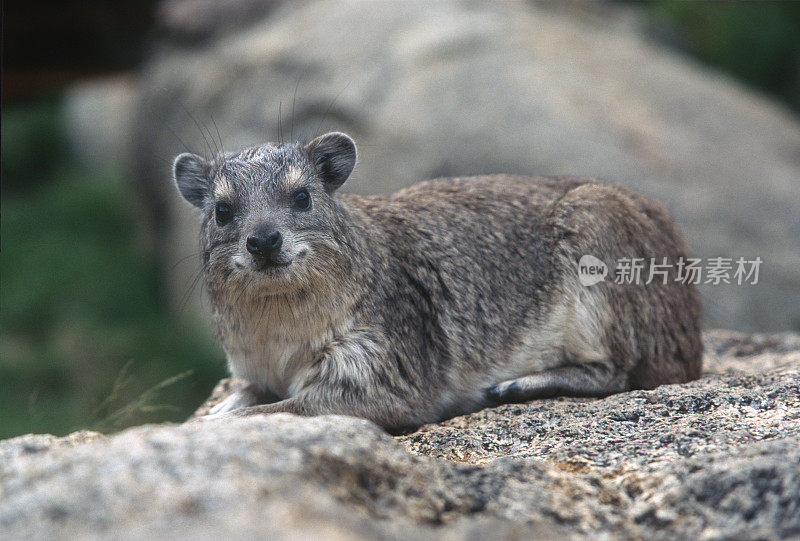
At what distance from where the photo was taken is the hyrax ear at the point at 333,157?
533 cm

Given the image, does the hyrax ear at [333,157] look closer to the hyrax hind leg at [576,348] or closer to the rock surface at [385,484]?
the hyrax hind leg at [576,348]

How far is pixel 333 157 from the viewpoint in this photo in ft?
17.7

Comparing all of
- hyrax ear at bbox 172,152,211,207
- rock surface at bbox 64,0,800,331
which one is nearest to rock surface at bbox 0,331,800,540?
hyrax ear at bbox 172,152,211,207

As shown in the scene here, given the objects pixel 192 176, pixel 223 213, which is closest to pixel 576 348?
pixel 223 213

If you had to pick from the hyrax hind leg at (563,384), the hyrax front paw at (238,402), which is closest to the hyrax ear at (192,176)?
the hyrax front paw at (238,402)

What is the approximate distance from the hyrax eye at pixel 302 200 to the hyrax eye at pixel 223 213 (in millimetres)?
419

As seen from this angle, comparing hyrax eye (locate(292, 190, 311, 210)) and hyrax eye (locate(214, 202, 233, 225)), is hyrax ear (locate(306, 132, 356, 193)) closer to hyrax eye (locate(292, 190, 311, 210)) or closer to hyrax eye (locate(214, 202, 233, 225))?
hyrax eye (locate(292, 190, 311, 210))

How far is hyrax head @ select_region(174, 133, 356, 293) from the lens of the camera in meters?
4.70

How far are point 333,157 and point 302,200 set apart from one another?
1.70ft

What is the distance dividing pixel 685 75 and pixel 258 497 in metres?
12.3

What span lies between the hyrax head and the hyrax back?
1 centimetres

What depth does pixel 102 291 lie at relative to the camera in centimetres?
1296

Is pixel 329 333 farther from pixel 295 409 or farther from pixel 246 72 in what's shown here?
pixel 246 72

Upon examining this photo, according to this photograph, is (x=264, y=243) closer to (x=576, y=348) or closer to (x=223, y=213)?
(x=223, y=213)
